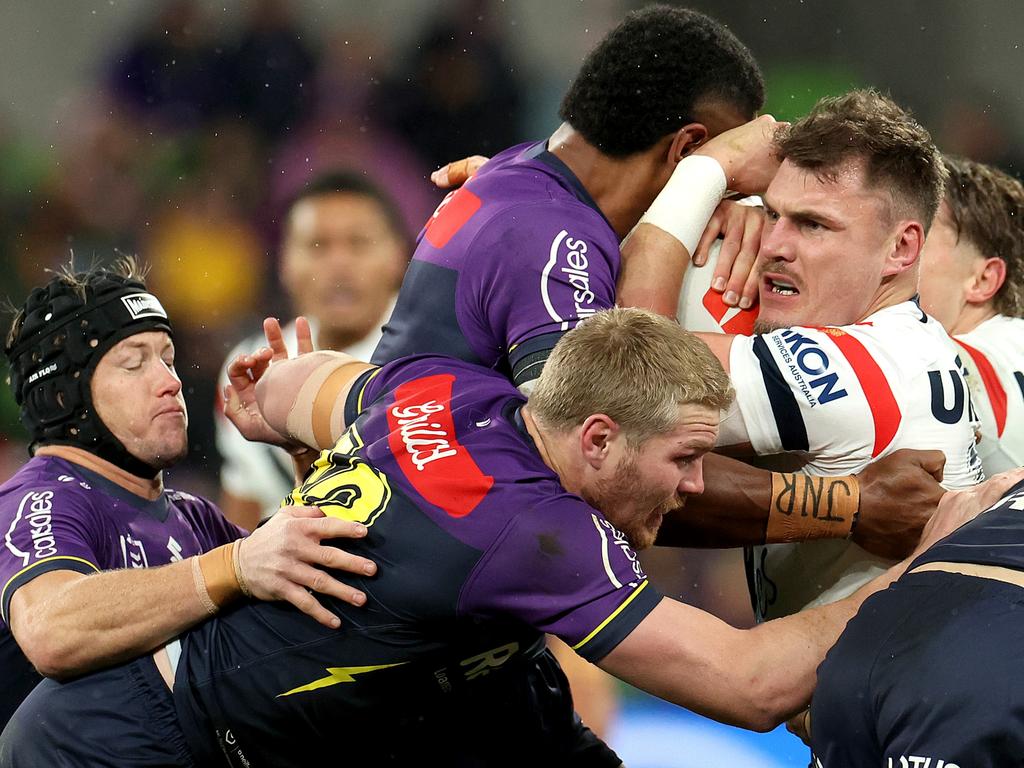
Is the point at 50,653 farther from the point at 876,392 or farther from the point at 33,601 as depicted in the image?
the point at 876,392

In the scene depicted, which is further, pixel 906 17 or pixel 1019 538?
pixel 906 17

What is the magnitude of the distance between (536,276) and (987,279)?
1.92 m

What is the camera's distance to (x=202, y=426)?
281 inches

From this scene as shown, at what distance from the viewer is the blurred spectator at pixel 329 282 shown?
6.48 meters

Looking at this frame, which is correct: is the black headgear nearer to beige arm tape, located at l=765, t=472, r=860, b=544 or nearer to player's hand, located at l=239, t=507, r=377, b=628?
player's hand, located at l=239, t=507, r=377, b=628

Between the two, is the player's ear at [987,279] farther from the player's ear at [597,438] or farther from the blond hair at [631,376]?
the player's ear at [597,438]

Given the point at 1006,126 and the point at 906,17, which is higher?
the point at 906,17

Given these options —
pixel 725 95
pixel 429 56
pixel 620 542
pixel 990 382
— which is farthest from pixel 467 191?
pixel 429 56

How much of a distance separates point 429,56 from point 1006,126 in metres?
3.68

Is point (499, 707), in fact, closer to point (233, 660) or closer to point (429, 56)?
point (233, 660)

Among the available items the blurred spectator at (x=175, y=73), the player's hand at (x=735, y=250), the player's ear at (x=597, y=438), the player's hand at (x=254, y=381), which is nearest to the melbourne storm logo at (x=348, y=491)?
the player's ear at (x=597, y=438)

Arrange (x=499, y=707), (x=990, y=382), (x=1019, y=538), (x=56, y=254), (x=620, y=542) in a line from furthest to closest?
(x=56, y=254)
(x=990, y=382)
(x=499, y=707)
(x=620, y=542)
(x=1019, y=538)

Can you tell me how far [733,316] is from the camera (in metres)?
3.51

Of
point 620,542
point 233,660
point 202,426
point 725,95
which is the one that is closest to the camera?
point 620,542
